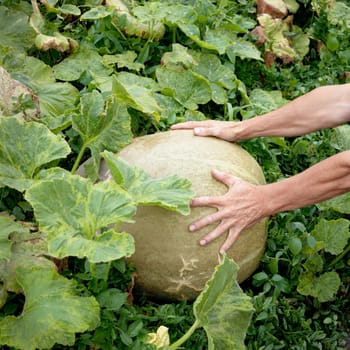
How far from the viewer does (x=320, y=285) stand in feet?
10.4

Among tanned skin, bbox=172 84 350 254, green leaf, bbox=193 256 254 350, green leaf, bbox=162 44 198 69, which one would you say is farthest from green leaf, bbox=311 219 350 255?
green leaf, bbox=162 44 198 69

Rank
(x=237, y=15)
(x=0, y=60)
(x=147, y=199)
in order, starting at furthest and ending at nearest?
(x=237, y=15) < (x=0, y=60) < (x=147, y=199)

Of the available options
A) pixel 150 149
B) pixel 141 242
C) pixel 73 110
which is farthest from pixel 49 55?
pixel 141 242

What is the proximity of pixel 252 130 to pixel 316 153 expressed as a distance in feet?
2.75

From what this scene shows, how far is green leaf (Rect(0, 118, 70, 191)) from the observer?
2635 millimetres

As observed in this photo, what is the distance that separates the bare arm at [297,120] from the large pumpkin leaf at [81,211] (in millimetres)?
928

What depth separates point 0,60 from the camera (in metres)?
3.43

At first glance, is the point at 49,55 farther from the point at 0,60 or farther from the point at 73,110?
the point at 73,110

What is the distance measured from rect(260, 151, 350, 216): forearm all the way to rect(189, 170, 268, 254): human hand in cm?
4

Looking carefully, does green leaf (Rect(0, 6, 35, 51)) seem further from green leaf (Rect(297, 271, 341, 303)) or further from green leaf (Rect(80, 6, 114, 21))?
green leaf (Rect(297, 271, 341, 303))

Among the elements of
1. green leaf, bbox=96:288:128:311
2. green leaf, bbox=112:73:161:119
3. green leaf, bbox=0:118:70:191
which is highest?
green leaf, bbox=0:118:70:191

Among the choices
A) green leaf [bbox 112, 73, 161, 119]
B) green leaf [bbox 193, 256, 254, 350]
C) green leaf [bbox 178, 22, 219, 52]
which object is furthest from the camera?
green leaf [bbox 178, 22, 219, 52]

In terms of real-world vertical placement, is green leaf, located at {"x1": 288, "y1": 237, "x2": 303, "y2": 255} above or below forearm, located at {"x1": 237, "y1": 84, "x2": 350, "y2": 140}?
below

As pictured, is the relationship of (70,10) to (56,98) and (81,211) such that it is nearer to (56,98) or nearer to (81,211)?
(56,98)
